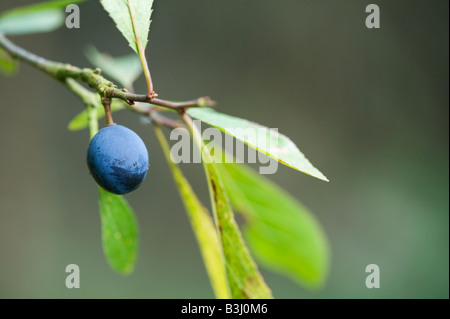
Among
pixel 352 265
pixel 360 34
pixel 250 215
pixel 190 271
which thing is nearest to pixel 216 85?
pixel 360 34

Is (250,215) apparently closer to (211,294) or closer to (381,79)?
(211,294)

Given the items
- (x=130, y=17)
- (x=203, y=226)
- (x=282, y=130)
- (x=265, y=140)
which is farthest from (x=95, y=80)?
(x=282, y=130)

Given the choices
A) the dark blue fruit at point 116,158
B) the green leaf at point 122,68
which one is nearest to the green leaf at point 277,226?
the green leaf at point 122,68

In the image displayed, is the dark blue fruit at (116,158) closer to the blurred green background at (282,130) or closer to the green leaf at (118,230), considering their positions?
the green leaf at (118,230)

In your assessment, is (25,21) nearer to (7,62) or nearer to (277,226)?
(7,62)

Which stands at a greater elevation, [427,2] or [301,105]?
[427,2]

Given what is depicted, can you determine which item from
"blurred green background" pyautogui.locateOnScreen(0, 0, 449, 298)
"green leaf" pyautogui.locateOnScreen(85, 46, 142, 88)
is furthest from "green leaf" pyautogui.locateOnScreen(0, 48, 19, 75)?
"blurred green background" pyautogui.locateOnScreen(0, 0, 449, 298)
